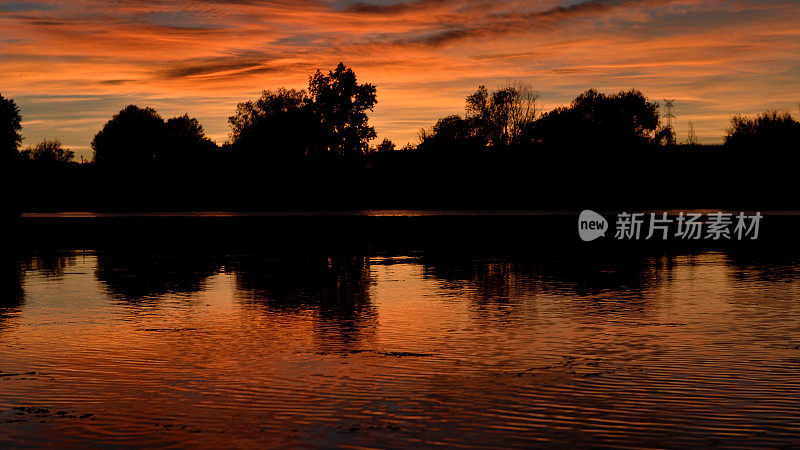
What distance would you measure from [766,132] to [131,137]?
94861 millimetres

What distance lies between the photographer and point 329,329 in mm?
14797

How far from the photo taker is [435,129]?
153000 millimetres

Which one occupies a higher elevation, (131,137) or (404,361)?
(131,137)

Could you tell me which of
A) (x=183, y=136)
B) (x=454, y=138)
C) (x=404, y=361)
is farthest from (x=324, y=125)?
(x=404, y=361)

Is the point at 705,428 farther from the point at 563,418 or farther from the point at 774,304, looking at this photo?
the point at 774,304

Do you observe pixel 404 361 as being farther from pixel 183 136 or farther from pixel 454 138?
pixel 183 136

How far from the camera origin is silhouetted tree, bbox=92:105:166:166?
520 ft

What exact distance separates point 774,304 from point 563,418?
9710 millimetres

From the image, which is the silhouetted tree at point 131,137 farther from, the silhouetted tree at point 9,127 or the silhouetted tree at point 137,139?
the silhouetted tree at point 9,127

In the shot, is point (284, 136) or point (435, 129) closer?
point (284, 136)

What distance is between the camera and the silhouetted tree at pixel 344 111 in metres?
120

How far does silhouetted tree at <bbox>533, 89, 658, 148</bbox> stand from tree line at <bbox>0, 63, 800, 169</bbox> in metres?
0.13

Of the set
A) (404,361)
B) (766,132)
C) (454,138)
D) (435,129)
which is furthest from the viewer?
(435,129)

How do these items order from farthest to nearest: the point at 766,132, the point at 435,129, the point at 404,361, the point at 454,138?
the point at 435,129 → the point at 454,138 → the point at 766,132 → the point at 404,361
